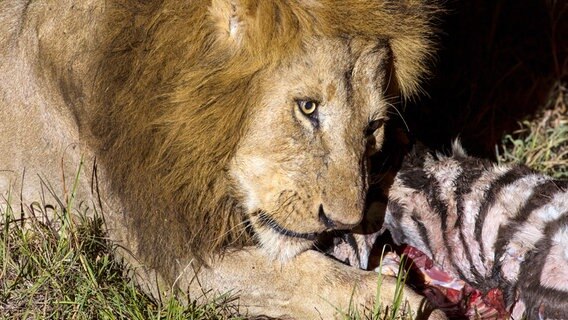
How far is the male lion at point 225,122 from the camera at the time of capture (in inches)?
119

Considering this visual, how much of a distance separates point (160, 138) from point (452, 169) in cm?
129

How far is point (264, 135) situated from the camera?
307cm

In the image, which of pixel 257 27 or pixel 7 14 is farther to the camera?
pixel 7 14

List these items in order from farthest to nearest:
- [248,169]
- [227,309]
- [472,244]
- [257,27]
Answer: [472,244]
[227,309]
[248,169]
[257,27]

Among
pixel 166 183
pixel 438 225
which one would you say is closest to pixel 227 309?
pixel 166 183

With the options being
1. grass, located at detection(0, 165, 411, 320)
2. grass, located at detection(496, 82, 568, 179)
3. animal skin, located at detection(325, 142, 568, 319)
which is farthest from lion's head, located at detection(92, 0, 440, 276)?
grass, located at detection(496, 82, 568, 179)

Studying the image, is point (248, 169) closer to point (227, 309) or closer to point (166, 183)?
point (166, 183)

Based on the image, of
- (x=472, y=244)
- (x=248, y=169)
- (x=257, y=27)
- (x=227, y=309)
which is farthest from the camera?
(x=472, y=244)

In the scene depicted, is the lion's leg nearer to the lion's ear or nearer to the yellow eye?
the yellow eye

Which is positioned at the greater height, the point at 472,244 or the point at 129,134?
the point at 129,134

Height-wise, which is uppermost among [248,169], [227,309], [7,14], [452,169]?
[7,14]

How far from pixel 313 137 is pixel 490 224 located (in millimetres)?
953

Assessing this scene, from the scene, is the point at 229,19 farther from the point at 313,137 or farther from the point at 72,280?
the point at 72,280

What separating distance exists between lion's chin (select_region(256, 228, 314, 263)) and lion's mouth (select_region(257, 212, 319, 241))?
0.07 ft
